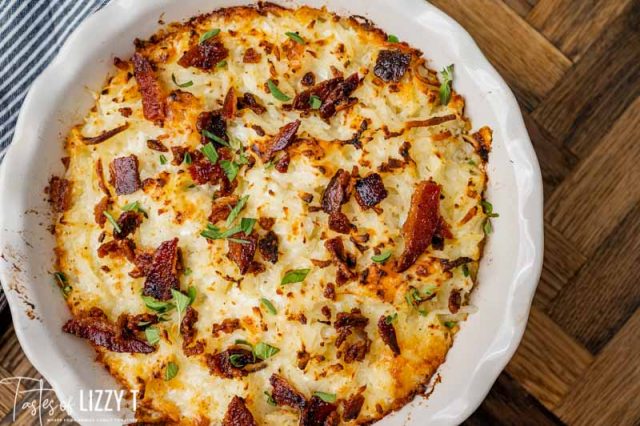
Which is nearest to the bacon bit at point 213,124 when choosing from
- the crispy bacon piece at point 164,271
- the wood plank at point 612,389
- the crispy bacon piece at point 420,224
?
the crispy bacon piece at point 164,271

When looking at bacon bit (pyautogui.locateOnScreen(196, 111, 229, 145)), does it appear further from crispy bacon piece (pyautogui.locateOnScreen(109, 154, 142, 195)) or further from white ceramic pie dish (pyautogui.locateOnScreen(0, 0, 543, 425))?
white ceramic pie dish (pyautogui.locateOnScreen(0, 0, 543, 425))

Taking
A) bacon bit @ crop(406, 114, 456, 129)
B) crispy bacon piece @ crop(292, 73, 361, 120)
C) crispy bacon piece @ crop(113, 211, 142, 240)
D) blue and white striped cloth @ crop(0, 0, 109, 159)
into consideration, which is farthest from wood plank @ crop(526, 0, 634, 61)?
blue and white striped cloth @ crop(0, 0, 109, 159)

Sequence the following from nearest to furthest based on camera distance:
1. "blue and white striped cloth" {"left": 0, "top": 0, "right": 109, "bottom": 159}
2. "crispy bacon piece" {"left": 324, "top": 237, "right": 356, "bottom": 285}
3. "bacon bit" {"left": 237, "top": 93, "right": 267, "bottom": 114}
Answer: "crispy bacon piece" {"left": 324, "top": 237, "right": 356, "bottom": 285}
"bacon bit" {"left": 237, "top": 93, "right": 267, "bottom": 114}
"blue and white striped cloth" {"left": 0, "top": 0, "right": 109, "bottom": 159}

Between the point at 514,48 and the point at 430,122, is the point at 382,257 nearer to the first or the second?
the point at 430,122

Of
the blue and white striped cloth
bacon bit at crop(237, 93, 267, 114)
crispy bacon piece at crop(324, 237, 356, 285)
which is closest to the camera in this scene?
crispy bacon piece at crop(324, 237, 356, 285)

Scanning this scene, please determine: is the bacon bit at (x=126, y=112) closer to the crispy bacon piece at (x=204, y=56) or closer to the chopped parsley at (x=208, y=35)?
the crispy bacon piece at (x=204, y=56)

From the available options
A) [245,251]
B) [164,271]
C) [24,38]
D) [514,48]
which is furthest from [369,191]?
[24,38]
